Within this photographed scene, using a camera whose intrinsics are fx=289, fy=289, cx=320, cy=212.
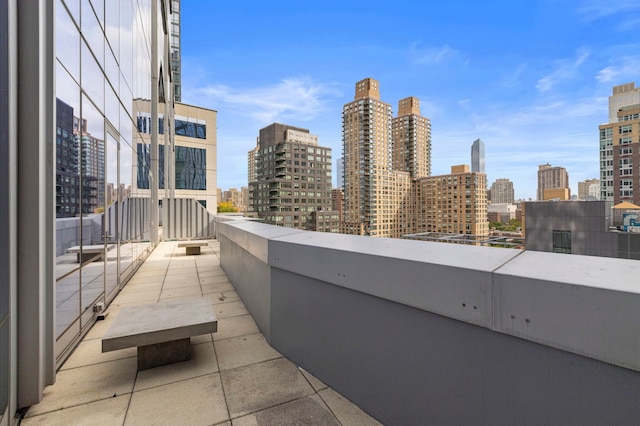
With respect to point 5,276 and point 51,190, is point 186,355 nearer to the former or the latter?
point 5,276

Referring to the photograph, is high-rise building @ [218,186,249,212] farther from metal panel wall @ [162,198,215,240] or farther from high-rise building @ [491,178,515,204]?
metal panel wall @ [162,198,215,240]

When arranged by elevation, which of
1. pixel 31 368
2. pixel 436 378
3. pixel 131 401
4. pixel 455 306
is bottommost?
pixel 131 401

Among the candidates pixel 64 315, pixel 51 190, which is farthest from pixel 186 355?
pixel 51 190

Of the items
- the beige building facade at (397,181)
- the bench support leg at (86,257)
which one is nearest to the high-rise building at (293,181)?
the beige building facade at (397,181)

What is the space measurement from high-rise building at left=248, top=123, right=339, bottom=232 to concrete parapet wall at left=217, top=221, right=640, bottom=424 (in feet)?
251

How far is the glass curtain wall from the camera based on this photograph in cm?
353

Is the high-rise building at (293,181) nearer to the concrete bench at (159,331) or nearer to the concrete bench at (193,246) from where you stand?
the concrete bench at (193,246)

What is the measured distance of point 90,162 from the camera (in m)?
4.54

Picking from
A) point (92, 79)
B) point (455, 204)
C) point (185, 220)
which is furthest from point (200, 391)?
point (455, 204)

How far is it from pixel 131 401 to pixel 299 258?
1982 mm

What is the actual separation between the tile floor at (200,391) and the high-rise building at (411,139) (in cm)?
12448

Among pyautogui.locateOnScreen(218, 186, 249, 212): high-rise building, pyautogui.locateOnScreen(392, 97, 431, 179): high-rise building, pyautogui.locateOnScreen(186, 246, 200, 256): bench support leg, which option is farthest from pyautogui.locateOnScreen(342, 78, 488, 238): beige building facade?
pyautogui.locateOnScreen(186, 246, 200, 256): bench support leg

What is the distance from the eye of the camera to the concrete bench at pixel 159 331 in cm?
290

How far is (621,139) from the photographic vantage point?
174 ft
